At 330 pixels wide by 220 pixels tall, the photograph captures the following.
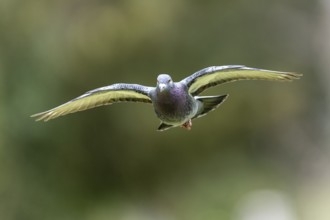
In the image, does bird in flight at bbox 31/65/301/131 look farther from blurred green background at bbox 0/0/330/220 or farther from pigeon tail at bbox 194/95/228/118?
blurred green background at bbox 0/0/330/220

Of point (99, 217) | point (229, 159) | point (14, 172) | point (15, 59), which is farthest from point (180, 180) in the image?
point (15, 59)

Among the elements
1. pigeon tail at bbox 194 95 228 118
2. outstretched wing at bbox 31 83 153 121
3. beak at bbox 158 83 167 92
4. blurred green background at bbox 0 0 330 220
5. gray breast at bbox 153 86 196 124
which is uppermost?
blurred green background at bbox 0 0 330 220

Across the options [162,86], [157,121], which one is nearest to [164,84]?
[162,86]


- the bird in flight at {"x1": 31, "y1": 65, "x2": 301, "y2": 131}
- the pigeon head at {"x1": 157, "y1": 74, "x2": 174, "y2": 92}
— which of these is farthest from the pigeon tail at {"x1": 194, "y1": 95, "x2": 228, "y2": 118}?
the pigeon head at {"x1": 157, "y1": 74, "x2": 174, "y2": 92}

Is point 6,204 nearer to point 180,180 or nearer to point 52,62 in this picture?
point 52,62

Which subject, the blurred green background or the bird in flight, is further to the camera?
→ the blurred green background
